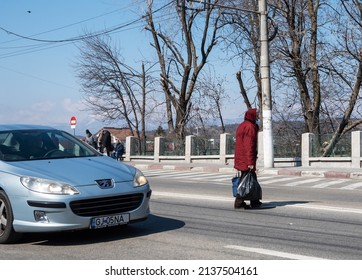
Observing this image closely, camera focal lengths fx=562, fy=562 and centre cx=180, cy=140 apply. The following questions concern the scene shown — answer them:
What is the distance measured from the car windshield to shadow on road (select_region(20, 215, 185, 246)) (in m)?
1.05

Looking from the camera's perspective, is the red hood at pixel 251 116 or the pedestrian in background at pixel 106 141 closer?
the red hood at pixel 251 116

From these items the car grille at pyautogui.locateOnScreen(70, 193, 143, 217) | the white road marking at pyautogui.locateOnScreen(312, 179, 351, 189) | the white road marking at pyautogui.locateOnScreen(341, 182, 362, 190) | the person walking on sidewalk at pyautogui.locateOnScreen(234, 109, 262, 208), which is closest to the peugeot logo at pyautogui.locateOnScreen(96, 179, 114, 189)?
the car grille at pyautogui.locateOnScreen(70, 193, 143, 217)

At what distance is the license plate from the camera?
6816 millimetres

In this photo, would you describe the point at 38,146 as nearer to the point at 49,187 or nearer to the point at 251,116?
the point at 49,187

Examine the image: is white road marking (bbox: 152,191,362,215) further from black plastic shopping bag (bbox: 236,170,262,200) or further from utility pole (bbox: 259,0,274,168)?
utility pole (bbox: 259,0,274,168)

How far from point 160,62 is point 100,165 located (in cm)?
3141

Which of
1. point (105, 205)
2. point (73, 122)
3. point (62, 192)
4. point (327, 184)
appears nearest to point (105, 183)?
point (105, 205)

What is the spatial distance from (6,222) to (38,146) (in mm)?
1274

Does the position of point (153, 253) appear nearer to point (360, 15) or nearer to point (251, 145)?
point (251, 145)

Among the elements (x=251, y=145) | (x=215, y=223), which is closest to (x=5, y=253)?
(x=215, y=223)

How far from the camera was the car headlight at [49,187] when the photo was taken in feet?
21.7

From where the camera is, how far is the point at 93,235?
755 centimetres

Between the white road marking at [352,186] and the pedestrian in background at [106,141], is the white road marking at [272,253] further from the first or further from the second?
the pedestrian in background at [106,141]

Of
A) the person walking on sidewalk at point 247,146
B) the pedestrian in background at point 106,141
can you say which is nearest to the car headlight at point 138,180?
the person walking on sidewalk at point 247,146
